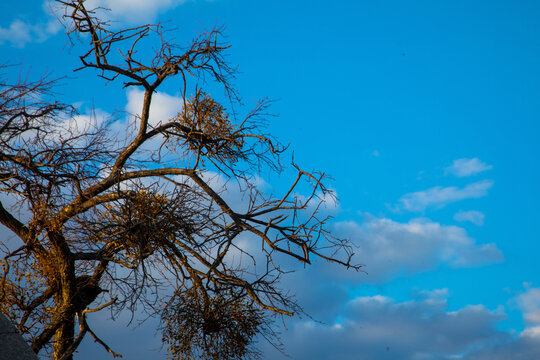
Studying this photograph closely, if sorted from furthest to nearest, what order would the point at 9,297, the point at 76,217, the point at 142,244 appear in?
1. the point at 9,297
2. the point at 76,217
3. the point at 142,244

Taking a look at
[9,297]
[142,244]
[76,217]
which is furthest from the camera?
[9,297]

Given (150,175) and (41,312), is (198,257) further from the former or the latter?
(41,312)

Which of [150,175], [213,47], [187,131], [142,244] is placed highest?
[213,47]

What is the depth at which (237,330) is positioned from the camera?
8.63m

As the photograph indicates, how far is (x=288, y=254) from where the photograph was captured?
27.8 ft

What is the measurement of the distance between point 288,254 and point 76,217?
3257 millimetres

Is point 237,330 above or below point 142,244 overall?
below

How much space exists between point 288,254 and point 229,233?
39.9 inches

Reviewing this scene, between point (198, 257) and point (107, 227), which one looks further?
point (198, 257)

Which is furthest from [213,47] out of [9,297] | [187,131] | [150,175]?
[9,297]

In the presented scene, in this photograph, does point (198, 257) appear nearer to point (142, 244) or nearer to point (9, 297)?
point (142, 244)

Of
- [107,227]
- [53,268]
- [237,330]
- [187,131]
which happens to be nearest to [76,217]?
[107,227]

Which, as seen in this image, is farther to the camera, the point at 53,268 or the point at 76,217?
the point at 53,268

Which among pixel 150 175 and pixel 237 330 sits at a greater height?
pixel 150 175
